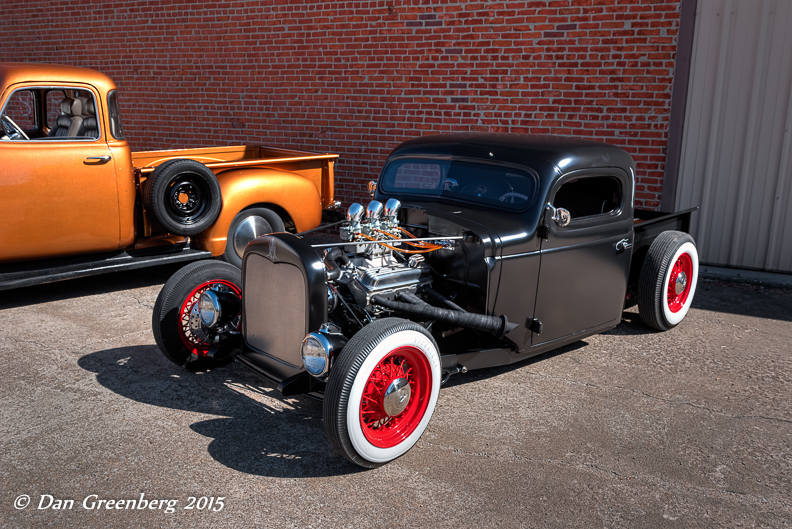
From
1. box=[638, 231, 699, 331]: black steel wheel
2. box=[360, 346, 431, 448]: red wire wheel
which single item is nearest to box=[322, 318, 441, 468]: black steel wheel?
box=[360, 346, 431, 448]: red wire wheel

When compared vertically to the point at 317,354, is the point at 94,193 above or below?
above

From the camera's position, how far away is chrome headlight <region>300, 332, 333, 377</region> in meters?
3.34

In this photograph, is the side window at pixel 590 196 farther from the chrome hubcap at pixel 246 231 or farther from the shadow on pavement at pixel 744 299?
the chrome hubcap at pixel 246 231

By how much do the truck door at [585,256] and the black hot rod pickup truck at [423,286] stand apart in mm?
11

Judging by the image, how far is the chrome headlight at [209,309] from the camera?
13.6ft

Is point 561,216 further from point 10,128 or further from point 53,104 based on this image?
point 53,104

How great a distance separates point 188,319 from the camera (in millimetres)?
4371

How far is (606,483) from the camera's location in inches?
130

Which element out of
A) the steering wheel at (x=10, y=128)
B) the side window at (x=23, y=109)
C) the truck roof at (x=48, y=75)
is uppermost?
the truck roof at (x=48, y=75)

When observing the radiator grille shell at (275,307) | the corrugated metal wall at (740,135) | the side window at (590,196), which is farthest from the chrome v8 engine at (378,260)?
the corrugated metal wall at (740,135)

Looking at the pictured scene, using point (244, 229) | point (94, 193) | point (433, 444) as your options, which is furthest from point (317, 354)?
point (244, 229)

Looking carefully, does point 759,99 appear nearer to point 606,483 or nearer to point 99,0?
point 606,483

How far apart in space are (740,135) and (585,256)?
337 centimetres

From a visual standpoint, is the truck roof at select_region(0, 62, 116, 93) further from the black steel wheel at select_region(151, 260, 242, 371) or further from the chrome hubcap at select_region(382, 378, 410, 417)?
the chrome hubcap at select_region(382, 378, 410, 417)
